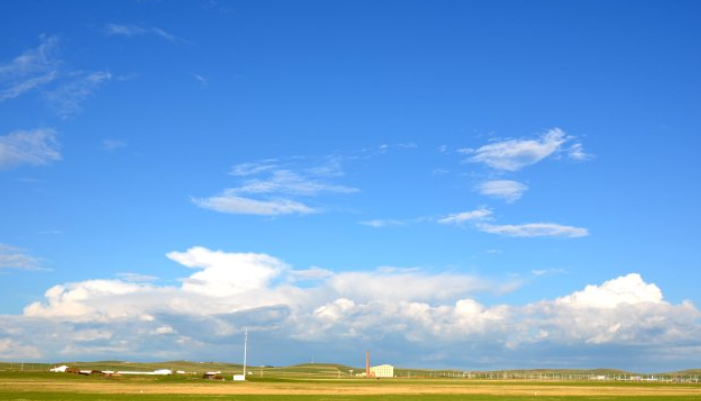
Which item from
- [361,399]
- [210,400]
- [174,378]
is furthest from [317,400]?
[174,378]

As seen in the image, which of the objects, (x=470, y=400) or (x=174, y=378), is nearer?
(x=470, y=400)

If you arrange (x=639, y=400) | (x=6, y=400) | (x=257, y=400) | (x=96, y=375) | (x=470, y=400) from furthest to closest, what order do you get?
(x=96, y=375), (x=639, y=400), (x=470, y=400), (x=257, y=400), (x=6, y=400)

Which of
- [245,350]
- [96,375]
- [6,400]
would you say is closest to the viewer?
[6,400]

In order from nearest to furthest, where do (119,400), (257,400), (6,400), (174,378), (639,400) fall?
(6,400) < (119,400) < (257,400) < (639,400) < (174,378)

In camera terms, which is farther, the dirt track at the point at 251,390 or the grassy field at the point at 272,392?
the dirt track at the point at 251,390

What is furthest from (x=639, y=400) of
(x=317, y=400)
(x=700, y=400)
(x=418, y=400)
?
(x=317, y=400)

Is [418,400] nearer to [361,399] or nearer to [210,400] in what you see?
[361,399]

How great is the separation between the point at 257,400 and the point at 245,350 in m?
109

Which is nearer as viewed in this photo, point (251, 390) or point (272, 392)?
point (272, 392)

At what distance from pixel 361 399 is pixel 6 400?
38.2 meters

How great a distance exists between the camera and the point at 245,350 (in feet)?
609

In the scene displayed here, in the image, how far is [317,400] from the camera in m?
80.1

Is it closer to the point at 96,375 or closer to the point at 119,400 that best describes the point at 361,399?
the point at 119,400

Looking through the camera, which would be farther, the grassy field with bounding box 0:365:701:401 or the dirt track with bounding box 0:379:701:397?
the dirt track with bounding box 0:379:701:397
